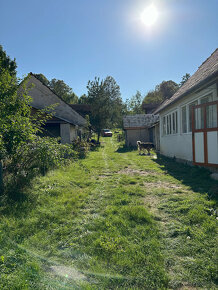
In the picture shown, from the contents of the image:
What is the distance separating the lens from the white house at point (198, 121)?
6.11m

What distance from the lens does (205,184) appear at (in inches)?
226

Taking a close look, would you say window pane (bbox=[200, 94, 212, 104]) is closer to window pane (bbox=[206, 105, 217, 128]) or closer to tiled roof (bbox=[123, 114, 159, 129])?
window pane (bbox=[206, 105, 217, 128])

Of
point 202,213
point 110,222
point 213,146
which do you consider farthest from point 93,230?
point 213,146

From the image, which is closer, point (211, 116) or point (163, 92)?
point (211, 116)

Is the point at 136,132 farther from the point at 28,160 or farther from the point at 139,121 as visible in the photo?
the point at 28,160

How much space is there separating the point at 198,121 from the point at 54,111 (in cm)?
1336

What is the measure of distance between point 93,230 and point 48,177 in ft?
12.5

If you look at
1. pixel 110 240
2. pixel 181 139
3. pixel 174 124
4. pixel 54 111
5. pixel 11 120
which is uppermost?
pixel 54 111

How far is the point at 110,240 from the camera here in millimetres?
2955

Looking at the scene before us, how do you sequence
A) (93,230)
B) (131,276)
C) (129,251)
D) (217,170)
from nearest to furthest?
1. (131,276)
2. (129,251)
3. (93,230)
4. (217,170)

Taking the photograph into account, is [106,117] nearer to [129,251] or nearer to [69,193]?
[69,193]

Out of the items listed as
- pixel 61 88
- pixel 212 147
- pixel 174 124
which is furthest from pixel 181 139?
pixel 61 88

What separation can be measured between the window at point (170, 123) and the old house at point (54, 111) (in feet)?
23.0

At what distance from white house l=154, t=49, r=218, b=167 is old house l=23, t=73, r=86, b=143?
7.68 metres
